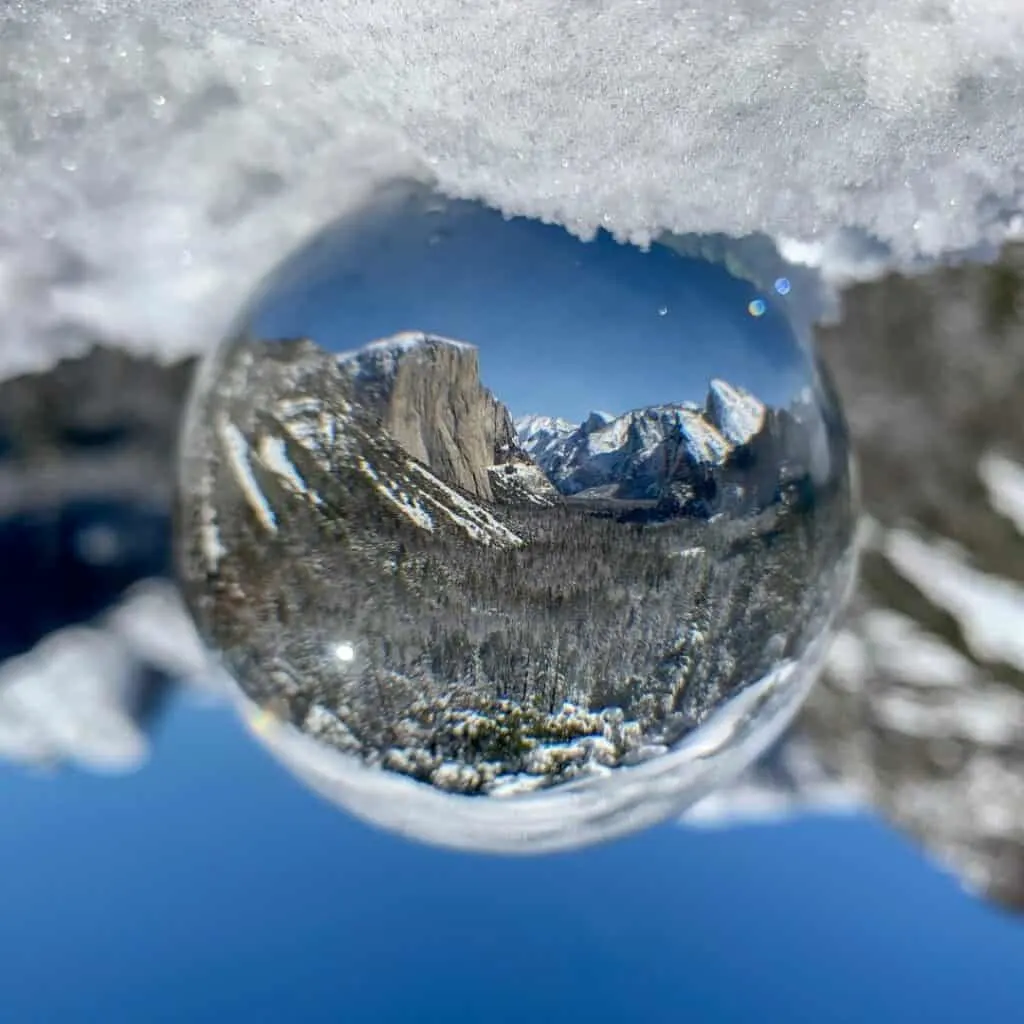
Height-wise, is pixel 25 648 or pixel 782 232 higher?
pixel 782 232

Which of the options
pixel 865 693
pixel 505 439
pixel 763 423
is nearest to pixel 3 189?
pixel 505 439

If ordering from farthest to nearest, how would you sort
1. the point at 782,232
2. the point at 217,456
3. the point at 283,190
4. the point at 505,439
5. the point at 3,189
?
the point at 283,190
the point at 3,189
the point at 782,232
the point at 217,456
the point at 505,439

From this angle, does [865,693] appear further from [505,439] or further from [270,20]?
[270,20]

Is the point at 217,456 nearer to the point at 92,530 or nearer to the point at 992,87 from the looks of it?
the point at 992,87

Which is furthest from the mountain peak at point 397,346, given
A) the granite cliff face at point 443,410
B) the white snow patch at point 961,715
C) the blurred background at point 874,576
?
the white snow patch at point 961,715

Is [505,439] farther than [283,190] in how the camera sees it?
No

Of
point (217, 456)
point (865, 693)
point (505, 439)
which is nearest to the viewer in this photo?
point (505, 439)

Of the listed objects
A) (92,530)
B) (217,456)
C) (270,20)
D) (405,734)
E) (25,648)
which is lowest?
(25,648)

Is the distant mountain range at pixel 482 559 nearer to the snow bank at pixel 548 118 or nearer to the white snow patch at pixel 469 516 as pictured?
the white snow patch at pixel 469 516
